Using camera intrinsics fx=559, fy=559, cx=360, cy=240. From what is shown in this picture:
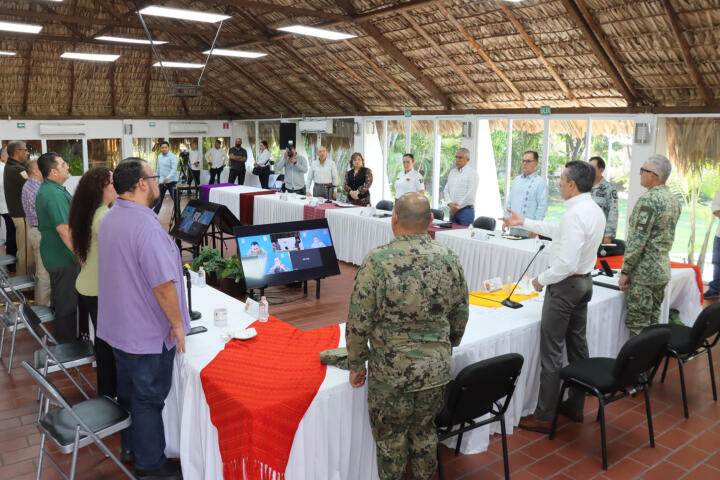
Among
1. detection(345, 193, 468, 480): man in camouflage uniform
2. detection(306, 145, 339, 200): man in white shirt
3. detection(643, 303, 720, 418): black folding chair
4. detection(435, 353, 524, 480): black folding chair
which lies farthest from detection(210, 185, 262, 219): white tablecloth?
detection(345, 193, 468, 480): man in camouflage uniform

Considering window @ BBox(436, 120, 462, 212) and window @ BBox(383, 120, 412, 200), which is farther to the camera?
window @ BBox(383, 120, 412, 200)

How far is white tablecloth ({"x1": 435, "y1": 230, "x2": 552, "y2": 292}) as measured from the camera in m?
5.83

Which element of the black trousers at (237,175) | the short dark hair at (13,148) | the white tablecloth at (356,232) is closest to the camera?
the short dark hair at (13,148)

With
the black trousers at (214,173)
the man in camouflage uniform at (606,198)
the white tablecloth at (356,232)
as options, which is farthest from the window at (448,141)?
the black trousers at (214,173)

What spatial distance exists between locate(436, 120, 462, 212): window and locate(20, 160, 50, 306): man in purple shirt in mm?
8019

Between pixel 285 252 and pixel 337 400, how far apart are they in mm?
3546

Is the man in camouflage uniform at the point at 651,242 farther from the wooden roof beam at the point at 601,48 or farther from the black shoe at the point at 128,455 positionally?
the wooden roof beam at the point at 601,48

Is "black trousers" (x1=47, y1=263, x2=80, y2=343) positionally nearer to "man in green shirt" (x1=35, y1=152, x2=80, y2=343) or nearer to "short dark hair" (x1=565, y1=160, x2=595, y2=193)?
"man in green shirt" (x1=35, y1=152, x2=80, y2=343)

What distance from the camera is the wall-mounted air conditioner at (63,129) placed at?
1564 centimetres

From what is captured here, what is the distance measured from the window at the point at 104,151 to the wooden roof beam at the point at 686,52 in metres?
15.0

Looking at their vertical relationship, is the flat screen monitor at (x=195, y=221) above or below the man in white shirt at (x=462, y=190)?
below

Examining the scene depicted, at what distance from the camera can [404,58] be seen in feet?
33.2

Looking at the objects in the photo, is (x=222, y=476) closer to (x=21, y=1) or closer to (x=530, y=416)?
(x=530, y=416)

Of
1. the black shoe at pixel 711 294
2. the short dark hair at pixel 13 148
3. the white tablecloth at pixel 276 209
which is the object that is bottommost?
the black shoe at pixel 711 294
